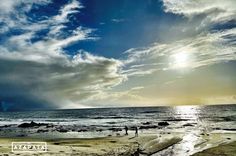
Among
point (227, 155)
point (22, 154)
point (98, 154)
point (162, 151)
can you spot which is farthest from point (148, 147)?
point (22, 154)

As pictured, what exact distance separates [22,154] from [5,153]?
2.13 metres

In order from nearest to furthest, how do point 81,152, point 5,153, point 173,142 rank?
point 5,153
point 81,152
point 173,142

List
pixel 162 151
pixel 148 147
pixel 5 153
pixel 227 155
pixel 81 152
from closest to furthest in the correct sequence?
pixel 227 155
pixel 5 153
pixel 81 152
pixel 162 151
pixel 148 147

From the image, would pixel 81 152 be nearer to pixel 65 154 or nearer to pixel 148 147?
pixel 65 154

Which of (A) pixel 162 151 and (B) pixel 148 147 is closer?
(A) pixel 162 151

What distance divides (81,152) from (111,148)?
14.4 ft

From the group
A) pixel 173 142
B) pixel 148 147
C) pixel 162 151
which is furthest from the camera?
pixel 173 142

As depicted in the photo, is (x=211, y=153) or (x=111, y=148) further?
(x=111, y=148)

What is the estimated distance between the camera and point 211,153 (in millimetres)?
28062

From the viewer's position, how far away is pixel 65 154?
95.3ft

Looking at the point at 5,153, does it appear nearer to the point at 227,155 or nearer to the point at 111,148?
the point at 111,148

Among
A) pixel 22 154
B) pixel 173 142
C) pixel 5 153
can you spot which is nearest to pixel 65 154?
pixel 22 154

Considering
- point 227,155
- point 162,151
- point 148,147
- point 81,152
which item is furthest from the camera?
point 148,147

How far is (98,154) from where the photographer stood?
Result: 29.7 metres
